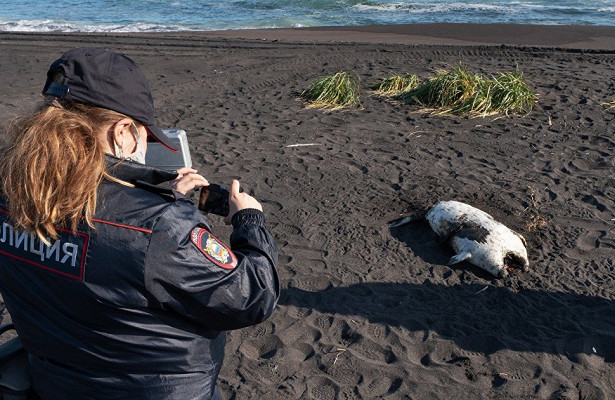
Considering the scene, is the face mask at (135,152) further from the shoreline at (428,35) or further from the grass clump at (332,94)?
the shoreline at (428,35)

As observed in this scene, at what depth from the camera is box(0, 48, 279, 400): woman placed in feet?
6.01

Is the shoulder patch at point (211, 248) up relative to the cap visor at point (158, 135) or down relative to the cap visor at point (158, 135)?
down

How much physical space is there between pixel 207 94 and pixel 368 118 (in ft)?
8.94

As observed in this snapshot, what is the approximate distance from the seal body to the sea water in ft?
45.3

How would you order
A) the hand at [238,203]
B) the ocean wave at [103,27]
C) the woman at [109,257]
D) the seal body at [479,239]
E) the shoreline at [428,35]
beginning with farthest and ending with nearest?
the ocean wave at [103,27], the shoreline at [428,35], the seal body at [479,239], the hand at [238,203], the woman at [109,257]

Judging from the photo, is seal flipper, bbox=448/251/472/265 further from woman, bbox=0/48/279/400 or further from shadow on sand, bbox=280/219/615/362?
woman, bbox=0/48/279/400

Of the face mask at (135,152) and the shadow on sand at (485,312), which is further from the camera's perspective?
the shadow on sand at (485,312)

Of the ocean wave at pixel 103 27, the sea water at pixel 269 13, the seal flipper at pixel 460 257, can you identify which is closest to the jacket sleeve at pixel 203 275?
the seal flipper at pixel 460 257

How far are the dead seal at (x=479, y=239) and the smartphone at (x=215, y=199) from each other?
3205 mm

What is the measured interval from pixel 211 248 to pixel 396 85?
834 cm

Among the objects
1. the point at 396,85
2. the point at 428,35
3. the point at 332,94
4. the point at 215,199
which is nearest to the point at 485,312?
the point at 215,199

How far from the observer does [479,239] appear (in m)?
5.37

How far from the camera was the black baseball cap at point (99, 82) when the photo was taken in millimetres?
1944

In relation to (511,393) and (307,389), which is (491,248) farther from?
(307,389)
